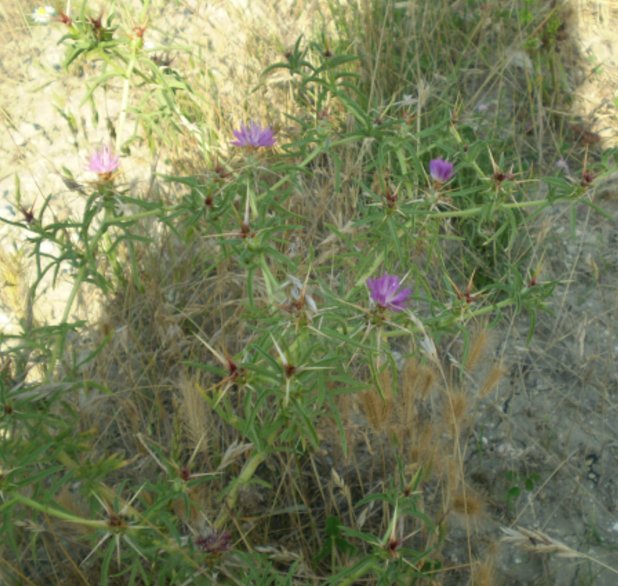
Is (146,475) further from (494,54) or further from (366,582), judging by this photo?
(494,54)

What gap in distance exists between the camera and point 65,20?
6.49 feet

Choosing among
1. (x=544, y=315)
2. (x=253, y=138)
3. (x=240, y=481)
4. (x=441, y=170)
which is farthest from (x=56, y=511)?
(x=544, y=315)

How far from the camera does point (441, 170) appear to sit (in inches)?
68.7

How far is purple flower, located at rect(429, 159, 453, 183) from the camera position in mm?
1736

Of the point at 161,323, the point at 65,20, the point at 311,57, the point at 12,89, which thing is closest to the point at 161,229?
the point at 161,323

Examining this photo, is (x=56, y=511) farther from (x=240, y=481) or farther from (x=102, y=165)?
(x=102, y=165)

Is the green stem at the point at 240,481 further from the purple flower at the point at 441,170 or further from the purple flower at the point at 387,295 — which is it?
the purple flower at the point at 441,170

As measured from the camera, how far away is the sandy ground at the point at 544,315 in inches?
79.2

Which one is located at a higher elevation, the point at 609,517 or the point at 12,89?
the point at 12,89

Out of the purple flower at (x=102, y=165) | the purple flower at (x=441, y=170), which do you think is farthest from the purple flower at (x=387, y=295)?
the purple flower at (x=102, y=165)

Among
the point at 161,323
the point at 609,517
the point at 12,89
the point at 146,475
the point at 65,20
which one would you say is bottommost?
the point at 609,517

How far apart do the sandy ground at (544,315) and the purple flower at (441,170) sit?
0.40 m

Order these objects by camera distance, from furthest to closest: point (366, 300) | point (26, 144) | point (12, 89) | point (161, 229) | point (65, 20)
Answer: point (12, 89) < point (26, 144) < point (161, 229) < point (65, 20) < point (366, 300)

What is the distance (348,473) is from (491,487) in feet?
1.34
